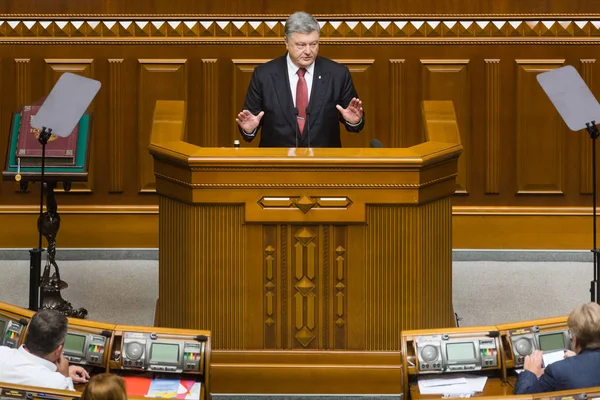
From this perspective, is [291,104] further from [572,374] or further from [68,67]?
[572,374]

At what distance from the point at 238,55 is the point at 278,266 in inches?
141

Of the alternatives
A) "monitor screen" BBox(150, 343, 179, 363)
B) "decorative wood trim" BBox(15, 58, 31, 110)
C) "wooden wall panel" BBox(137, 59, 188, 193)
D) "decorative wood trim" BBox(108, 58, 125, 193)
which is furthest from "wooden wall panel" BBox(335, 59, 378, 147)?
"monitor screen" BBox(150, 343, 179, 363)

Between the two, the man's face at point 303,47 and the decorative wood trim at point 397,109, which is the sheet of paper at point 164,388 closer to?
the man's face at point 303,47

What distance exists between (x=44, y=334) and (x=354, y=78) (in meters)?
5.33

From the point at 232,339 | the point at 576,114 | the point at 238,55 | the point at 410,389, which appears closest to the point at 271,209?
the point at 232,339

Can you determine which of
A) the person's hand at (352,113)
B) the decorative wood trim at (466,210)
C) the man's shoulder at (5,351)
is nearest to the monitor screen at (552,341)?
the person's hand at (352,113)

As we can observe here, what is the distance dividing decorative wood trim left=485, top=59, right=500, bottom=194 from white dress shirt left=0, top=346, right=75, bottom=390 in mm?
5605

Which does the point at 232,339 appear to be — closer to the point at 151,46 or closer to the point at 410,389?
the point at 410,389

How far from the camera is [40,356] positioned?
5445 millimetres

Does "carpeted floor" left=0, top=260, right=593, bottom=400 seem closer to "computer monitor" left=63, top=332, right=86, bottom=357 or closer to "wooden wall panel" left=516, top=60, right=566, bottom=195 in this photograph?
"wooden wall panel" left=516, top=60, right=566, bottom=195

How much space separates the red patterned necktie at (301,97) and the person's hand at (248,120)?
13.7 inches

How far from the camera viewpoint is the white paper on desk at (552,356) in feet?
19.0

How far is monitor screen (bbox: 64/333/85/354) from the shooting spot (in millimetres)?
5910

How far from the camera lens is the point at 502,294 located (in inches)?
363
